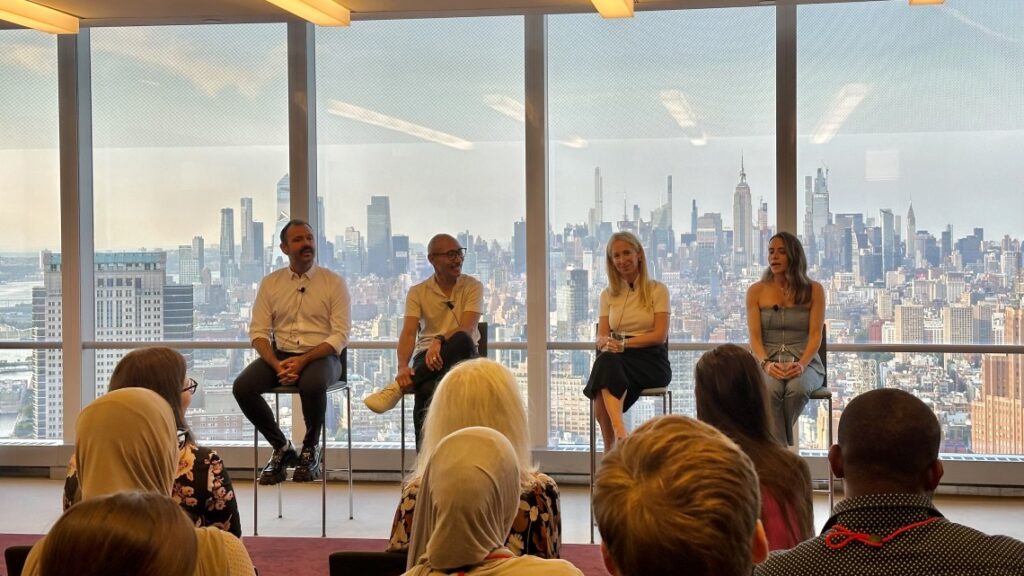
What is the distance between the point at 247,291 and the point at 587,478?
252 centimetres

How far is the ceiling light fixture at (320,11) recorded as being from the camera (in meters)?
5.41

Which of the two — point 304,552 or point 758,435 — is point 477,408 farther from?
point 304,552

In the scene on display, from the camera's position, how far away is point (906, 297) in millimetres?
6004

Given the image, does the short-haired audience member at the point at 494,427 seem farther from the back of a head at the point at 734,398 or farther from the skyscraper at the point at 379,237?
the skyscraper at the point at 379,237

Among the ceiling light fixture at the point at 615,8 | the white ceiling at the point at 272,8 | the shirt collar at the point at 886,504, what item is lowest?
the shirt collar at the point at 886,504

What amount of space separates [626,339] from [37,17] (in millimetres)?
3810

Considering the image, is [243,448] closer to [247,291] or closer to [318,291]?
[247,291]

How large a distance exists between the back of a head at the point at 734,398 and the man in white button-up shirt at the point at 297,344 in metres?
2.72

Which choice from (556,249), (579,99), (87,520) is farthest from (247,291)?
(87,520)

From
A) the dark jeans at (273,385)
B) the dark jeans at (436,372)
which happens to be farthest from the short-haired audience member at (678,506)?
the dark jeans at (273,385)

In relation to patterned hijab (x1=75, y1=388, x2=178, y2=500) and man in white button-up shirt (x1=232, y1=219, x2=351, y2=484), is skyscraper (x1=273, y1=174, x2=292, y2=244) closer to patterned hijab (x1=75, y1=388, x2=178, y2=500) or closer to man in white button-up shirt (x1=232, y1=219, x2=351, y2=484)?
man in white button-up shirt (x1=232, y1=219, x2=351, y2=484)

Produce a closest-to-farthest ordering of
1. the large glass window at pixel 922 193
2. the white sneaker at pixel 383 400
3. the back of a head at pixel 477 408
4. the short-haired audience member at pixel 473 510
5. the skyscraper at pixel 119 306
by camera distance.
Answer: the short-haired audience member at pixel 473 510 → the back of a head at pixel 477 408 → the white sneaker at pixel 383 400 → the large glass window at pixel 922 193 → the skyscraper at pixel 119 306

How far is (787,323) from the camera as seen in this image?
5359 millimetres

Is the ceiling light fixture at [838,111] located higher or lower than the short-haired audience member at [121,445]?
higher
